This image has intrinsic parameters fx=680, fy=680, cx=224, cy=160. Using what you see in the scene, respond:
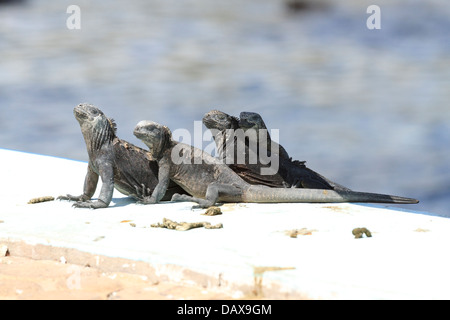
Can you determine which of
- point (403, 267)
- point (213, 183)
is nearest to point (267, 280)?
point (403, 267)

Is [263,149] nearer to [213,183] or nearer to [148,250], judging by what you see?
[213,183]

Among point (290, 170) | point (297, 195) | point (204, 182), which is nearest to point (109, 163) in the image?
point (204, 182)

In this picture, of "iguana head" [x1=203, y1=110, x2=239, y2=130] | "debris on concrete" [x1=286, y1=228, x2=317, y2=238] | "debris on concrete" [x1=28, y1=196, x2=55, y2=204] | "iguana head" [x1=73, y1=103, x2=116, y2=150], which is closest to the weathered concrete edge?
"debris on concrete" [x1=286, y1=228, x2=317, y2=238]

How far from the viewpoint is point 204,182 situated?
5711 mm

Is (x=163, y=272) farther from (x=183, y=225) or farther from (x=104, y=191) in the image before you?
(x=104, y=191)

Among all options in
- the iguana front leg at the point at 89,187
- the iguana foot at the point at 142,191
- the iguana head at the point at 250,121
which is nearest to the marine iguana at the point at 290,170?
the iguana head at the point at 250,121

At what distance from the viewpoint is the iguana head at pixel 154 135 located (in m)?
5.57

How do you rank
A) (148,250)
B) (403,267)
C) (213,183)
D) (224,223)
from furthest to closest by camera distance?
(213,183) → (224,223) → (148,250) → (403,267)

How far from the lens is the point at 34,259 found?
428 centimetres

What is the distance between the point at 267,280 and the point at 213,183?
2153 millimetres

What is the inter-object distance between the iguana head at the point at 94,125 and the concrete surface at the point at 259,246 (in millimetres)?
555

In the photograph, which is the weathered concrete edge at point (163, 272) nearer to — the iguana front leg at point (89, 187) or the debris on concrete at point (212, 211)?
the debris on concrete at point (212, 211)

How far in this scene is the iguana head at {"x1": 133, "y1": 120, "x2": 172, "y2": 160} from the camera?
5.57 m

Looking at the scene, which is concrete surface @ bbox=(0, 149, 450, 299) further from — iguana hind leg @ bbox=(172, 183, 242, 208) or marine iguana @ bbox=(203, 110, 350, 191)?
marine iguana @ bbox=(203, 110, 350, 191)
